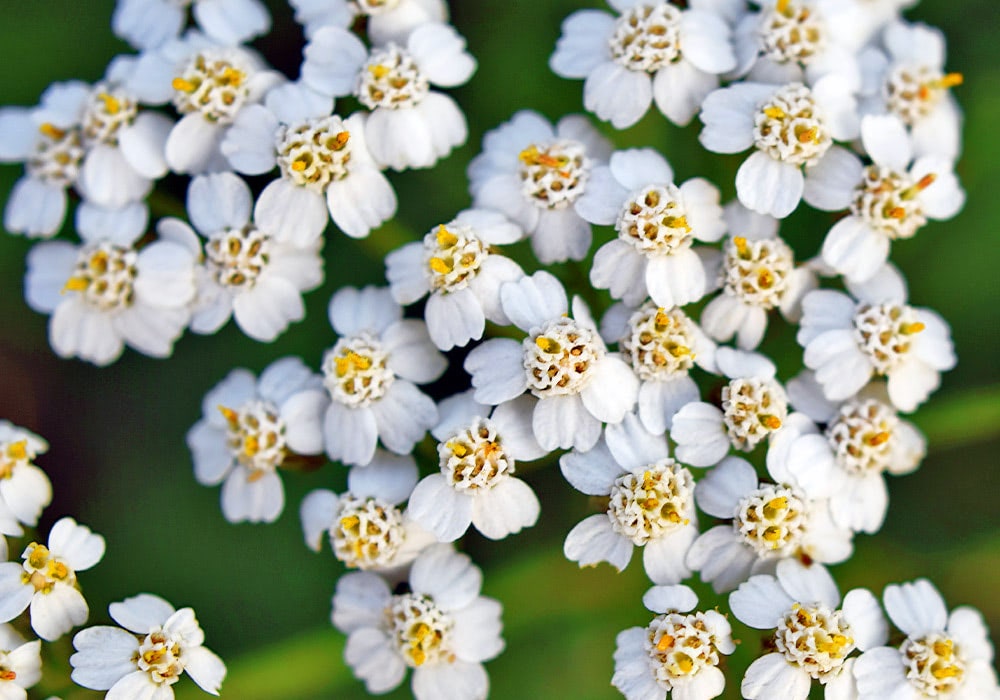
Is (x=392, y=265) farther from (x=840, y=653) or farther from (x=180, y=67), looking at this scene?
(x=840, y=653)

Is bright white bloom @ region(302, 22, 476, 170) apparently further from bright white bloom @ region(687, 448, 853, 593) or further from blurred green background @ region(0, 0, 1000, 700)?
bright white bloom @ region(687, 448, 853, 593)

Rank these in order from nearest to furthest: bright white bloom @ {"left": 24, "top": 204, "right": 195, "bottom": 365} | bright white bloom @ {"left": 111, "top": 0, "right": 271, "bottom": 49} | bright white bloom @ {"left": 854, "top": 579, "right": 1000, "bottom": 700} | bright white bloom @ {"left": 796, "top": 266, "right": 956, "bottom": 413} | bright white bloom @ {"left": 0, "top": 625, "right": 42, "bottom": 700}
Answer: bright white bloom @ {"left": 0, "top": 625, "right": 42, "bottom": 700} < bright white bloom @ {"left": 854, "top": 579, "right": 1000, "bottom": 700} < bright white bloom @ {"left": 796, "top": 266, "right": 956, "bottom": 413} < bright white bloom @ {"left": 24, "top": 204, "right": 195, "bottom": 365} < bright white bloom @ {"left": 111, "top": 0, "right": 271, "bottom": 49}

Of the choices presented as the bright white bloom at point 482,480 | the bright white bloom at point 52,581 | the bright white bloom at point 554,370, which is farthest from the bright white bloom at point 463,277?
the bright white bloom at point 52,581

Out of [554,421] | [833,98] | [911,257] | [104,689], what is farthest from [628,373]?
[104,689]

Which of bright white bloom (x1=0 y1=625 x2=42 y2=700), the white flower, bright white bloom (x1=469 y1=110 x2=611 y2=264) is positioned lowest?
bright white bloom (x1=0 y1=625 x2=42 y2=700)

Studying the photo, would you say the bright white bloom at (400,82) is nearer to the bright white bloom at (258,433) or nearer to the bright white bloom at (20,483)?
the bright white bloom at (258,433)

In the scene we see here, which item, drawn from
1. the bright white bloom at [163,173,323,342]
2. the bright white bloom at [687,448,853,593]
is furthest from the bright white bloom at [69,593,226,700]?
the bright white bloom at [687,448,853,593]
